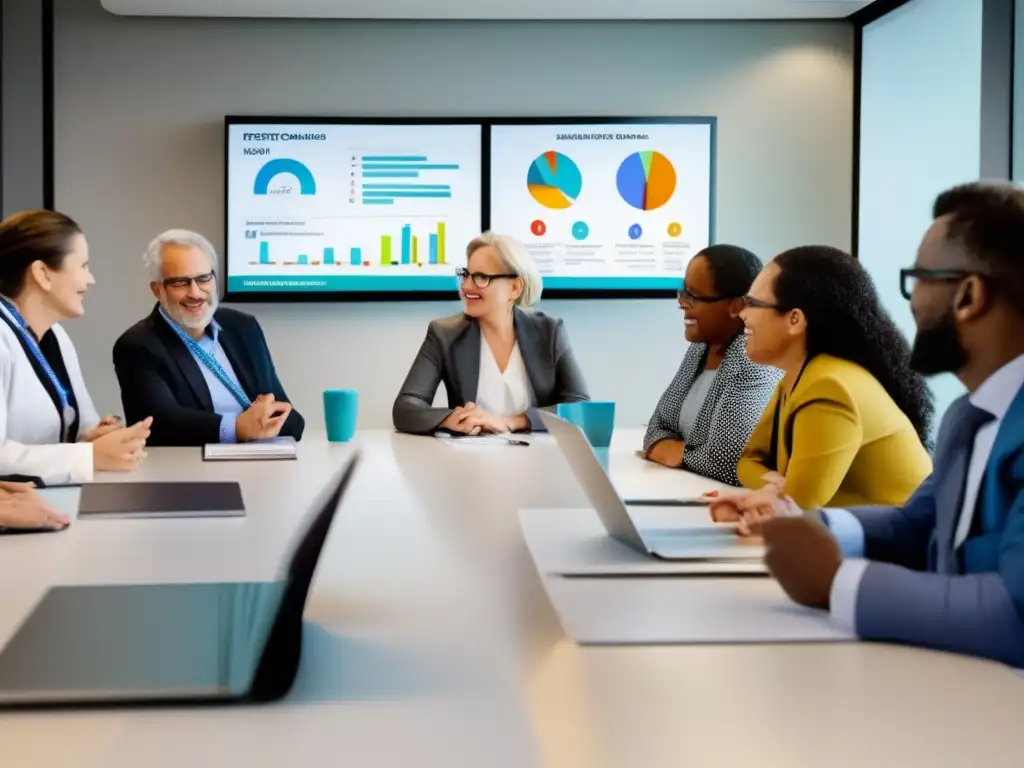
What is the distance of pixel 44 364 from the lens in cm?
265

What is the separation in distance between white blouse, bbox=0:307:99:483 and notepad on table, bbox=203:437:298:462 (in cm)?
37

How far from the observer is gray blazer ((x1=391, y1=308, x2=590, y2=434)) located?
3611 millimetres

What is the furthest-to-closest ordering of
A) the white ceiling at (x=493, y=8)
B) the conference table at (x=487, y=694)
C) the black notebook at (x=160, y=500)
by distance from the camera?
the white ceiling at (x=493, y=8) < the black notebook at (x=160, y=500) < the conference table at (x=487, y=694)

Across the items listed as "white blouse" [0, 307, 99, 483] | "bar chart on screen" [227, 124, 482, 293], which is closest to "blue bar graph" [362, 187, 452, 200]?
"bar chart on screen" [227, 124, 482, 293]

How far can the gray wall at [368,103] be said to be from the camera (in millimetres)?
5148

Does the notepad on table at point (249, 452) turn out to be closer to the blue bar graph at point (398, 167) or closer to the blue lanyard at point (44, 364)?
the blue lanyard at point (44, 364)

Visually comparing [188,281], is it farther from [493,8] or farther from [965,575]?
[965,575]

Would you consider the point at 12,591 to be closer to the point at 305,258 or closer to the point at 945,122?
the point at 305,258

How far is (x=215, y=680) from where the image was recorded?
3.08 feet

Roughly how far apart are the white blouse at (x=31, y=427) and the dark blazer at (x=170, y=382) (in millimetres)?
211

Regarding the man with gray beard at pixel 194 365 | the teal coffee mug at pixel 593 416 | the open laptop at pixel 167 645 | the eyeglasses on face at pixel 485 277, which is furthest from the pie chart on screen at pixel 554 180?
the open laptop at pixel 167 645

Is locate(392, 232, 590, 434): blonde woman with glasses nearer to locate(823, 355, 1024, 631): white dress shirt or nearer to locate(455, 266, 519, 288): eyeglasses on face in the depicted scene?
locate(455, 266, 519, 288): eyeglasses on face

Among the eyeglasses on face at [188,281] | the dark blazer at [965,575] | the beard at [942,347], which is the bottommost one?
the dark blazer at [965,575]

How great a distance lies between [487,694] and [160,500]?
1.18m
